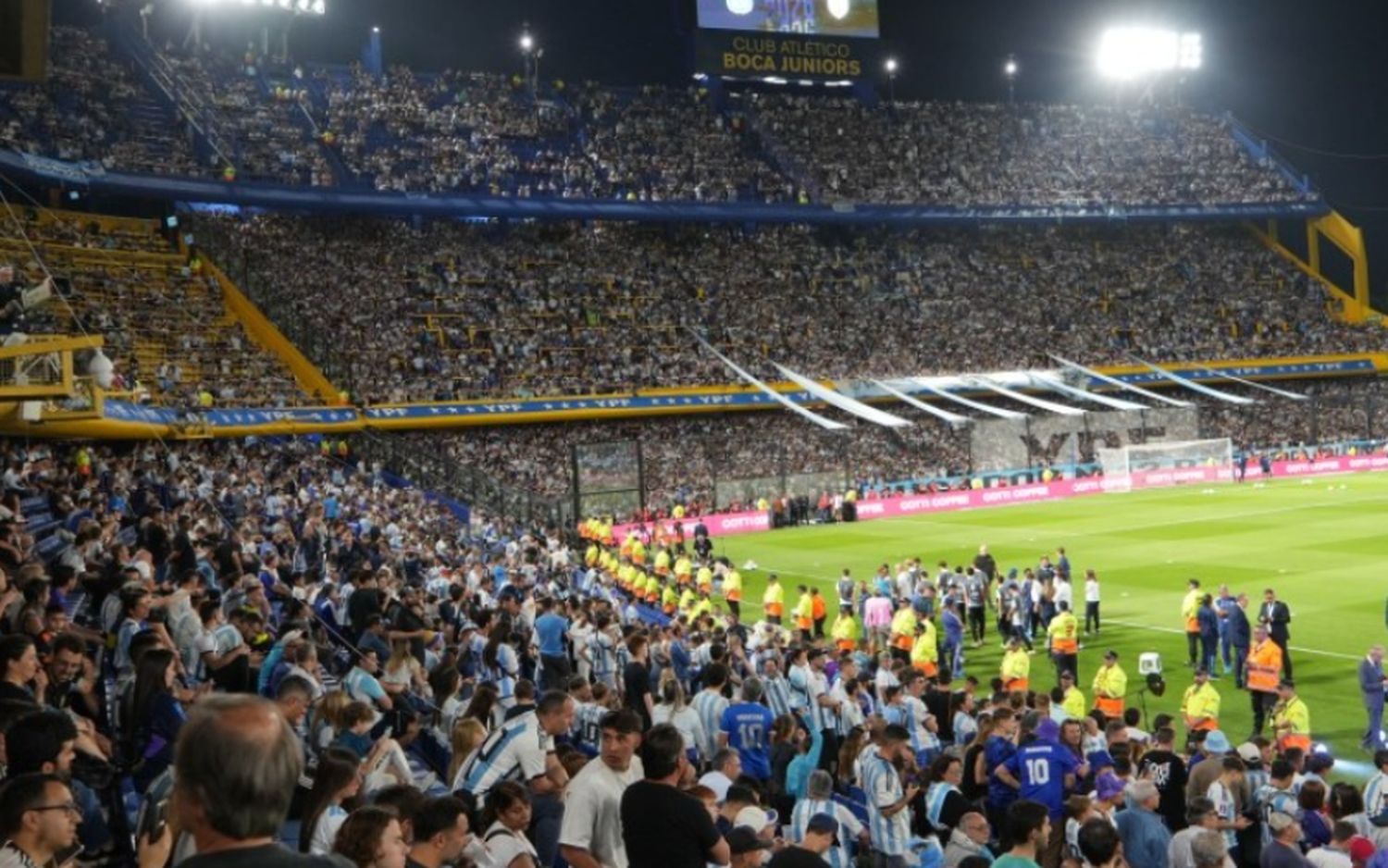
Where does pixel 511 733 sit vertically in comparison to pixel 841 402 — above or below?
below

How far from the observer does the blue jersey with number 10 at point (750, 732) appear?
434 inches

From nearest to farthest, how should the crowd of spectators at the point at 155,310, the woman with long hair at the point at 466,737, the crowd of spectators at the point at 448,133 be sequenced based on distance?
1. the woman with long hair at the point at 466,737
2. the crowd of spectators at the point at 155,310
3. the crowd of spectators at the point at 448,133

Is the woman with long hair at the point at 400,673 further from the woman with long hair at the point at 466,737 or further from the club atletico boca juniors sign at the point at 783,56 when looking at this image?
the club atletico boca juniors sign at the point at 783,56

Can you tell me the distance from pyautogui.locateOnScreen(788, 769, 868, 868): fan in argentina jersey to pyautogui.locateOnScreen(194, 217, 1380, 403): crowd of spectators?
123 feet

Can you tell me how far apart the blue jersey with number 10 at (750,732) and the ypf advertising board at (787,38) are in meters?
55.8

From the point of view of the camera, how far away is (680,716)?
10.9 metres

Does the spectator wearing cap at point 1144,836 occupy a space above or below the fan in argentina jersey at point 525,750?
below

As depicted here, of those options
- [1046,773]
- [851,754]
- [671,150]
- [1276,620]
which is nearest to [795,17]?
[671,150]

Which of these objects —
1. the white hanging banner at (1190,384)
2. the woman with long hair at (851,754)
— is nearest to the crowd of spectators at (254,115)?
the white hanging banner at (1190,384)

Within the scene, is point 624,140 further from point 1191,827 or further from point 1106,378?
point 1191,827

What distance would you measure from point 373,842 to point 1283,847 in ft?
20.4

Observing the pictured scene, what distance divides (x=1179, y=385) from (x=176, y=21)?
48.2m

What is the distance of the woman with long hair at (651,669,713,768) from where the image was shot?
1087 cm

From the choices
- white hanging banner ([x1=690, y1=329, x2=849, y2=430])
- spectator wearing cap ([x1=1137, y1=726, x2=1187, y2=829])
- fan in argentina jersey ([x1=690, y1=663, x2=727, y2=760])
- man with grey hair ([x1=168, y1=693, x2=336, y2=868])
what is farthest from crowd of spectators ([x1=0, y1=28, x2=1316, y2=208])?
man with grey hair ([x1=168, y1=693, x2=336, y2=868])
